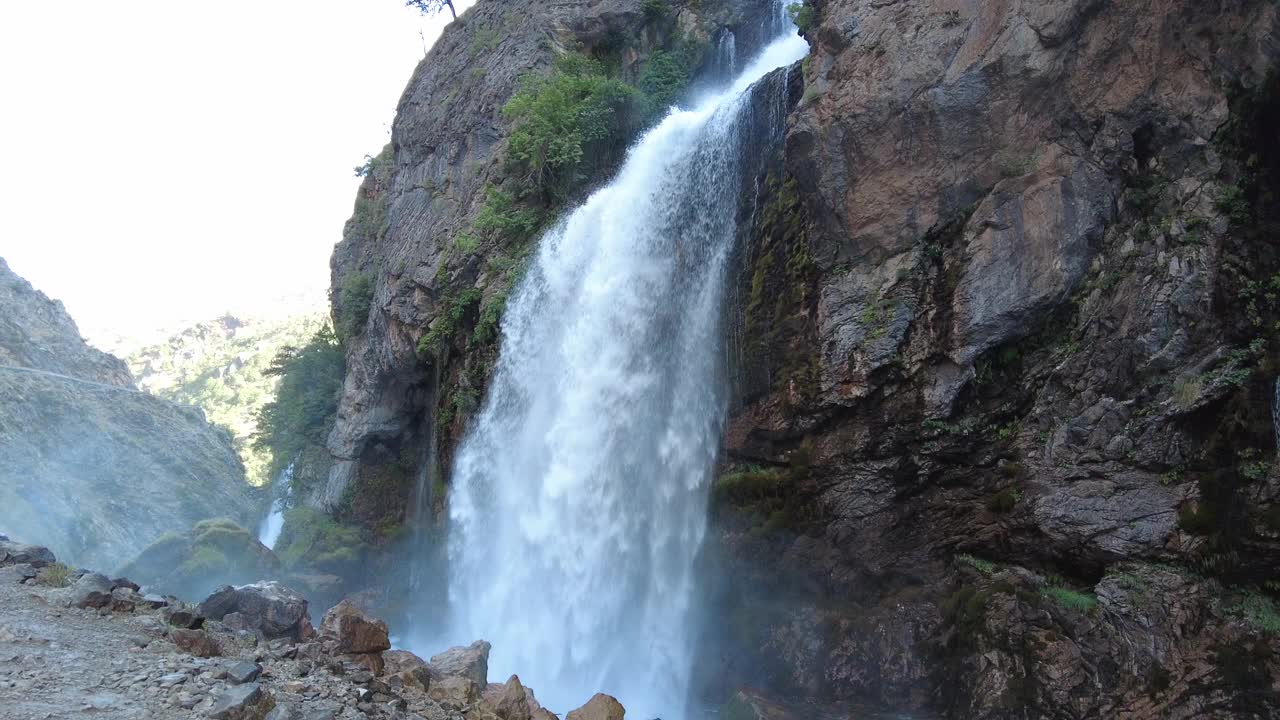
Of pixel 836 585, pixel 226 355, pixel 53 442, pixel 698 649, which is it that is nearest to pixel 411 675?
pixel 698 649

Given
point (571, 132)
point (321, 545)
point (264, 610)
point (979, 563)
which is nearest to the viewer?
point (979, 563)

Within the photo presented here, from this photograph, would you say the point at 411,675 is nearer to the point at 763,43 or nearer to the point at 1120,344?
the point at 1120,344

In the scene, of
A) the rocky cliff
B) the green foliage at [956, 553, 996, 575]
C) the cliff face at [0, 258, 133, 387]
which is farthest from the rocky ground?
the cliff face at [0, 258, 133, 387]

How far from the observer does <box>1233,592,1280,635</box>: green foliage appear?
6969mm

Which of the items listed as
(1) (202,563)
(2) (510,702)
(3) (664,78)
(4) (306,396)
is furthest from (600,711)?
(4) (306,396)

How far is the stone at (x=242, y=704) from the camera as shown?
18.6 ft

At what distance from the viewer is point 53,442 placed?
2828 centimetres

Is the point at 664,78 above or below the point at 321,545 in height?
above

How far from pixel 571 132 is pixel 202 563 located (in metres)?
14.4

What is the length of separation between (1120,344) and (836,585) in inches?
179

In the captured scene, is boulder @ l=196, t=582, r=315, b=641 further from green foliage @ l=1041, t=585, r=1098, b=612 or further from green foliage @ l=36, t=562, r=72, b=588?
green foliage @ l=1041, t=585, r=1098, b=612

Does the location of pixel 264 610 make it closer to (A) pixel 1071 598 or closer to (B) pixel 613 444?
(B) pixel 613 444

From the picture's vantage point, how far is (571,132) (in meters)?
18.2

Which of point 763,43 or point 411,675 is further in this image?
point 763,43
